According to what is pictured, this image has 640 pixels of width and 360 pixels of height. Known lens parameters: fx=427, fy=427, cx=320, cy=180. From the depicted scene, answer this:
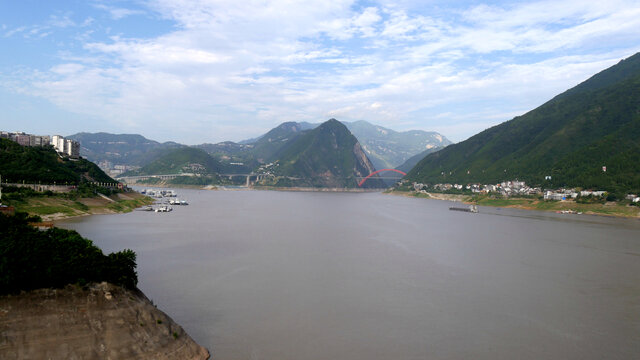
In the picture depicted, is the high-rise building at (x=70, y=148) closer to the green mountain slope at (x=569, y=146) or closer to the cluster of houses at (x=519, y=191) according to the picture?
the cluster of houses at (x=519, y=191)

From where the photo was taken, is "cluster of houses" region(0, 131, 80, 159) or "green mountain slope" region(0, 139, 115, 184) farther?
"cluster of houses" region(0, 131, 80, 159)

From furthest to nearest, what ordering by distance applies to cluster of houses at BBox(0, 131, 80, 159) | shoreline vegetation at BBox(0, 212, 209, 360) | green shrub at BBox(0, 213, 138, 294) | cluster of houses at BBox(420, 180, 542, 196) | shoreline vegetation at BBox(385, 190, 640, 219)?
1. cluster of houses at BBox(420, 180, 542, 196)
2. cluster of houses at BBox(0, 131, 80, 159)
3. shoreline vegetation at BBox(385, 190, 640, 219)
4. green shrub at BBox(0, 213, 138, 294)
5. shoreline vegetation at BBox(0, 212, 209, 360)

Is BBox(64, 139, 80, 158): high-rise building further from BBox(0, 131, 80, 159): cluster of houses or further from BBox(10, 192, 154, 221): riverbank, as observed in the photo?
BBox(10, 192, 154, 221): riverbank

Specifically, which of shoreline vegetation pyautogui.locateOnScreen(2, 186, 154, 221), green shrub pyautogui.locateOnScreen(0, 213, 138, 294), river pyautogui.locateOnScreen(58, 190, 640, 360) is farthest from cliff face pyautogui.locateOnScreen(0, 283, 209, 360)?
shoreline vegetation pyautogui.locateOnScreen(2, 186, 154, 221)

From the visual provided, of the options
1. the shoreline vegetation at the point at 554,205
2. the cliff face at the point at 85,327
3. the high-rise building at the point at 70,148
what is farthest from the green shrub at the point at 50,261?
the high-rise building at the point at 70,148

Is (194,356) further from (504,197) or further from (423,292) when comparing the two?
(504,197)

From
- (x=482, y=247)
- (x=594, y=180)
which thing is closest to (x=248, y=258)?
(x=482, y=247)
